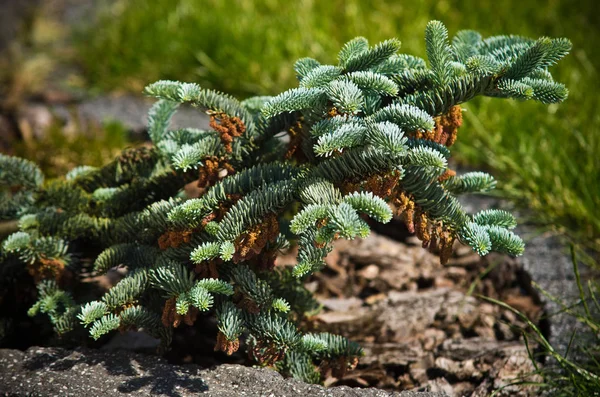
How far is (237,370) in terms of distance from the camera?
2045mm

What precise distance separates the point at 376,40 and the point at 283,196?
8.31 feet

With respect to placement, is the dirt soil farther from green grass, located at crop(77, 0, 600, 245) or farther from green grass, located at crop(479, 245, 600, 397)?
green grass, located at crop(77, 0, 600, 245)

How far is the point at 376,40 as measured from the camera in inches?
166

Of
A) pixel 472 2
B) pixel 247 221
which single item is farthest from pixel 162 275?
pixel 472 2

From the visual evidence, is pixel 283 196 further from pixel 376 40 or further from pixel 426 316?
pixel 376 40

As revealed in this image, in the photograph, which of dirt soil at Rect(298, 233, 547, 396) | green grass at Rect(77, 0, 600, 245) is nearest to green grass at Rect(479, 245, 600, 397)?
dirt soil at Rect(298, 233, 547, 396)

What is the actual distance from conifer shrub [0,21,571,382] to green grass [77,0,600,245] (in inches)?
51.5

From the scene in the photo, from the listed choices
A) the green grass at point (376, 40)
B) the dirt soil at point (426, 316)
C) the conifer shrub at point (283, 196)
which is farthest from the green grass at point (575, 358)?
the green grass at point (376, 40)

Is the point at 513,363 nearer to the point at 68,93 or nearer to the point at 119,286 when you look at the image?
the point at 119,286

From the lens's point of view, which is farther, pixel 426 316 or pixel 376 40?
pixel 376 40

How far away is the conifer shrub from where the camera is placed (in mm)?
1865

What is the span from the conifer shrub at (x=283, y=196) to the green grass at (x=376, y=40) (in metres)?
1.31

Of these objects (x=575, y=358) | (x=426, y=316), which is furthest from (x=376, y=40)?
(x=575, y=358)

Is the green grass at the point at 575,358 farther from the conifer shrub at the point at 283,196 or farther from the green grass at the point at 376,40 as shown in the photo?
the green grass at the point at 376,40
